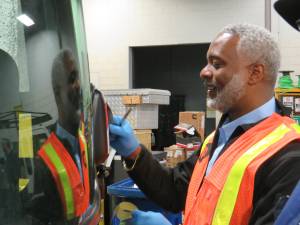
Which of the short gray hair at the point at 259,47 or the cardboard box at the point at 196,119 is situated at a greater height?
the short gray hair at the point at 259,47

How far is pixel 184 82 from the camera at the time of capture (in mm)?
9609

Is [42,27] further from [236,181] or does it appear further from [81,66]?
[236,181]

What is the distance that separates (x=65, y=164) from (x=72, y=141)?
0.08 metres

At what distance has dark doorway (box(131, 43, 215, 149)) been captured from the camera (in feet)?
30.7

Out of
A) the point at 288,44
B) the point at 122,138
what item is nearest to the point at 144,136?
the point at 122,138

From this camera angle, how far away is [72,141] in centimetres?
125

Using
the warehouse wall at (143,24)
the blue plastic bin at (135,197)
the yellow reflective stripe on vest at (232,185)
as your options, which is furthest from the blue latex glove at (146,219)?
the warehouse wall at (143,24)

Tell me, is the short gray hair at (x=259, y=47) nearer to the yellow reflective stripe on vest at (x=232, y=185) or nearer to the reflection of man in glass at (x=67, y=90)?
the yellow reflective stripe on vest at (x=232, y=185)

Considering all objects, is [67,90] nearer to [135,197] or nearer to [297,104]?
[135,197]

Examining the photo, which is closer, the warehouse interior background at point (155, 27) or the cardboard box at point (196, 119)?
the cardboard box at point (196, 119)

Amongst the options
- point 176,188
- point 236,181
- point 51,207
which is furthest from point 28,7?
point 176,188

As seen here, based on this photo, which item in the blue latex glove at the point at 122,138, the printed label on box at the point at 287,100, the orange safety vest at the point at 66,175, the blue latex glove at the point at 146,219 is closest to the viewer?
the orange safety vest at the point at 66,175

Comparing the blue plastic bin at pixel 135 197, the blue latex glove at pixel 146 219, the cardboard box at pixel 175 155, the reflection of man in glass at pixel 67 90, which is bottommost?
the cardboard box at pixel 175 155

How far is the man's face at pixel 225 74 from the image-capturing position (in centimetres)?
171
